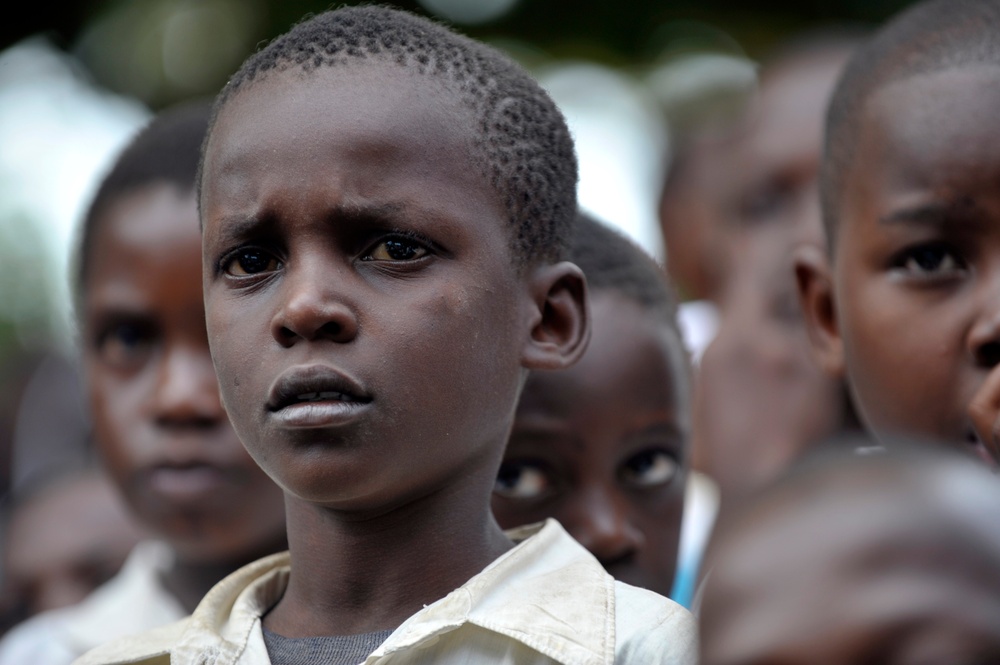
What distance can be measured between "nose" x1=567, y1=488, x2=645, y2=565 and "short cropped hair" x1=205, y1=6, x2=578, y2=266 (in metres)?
0.61

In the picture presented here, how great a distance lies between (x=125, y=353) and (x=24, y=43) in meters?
6.97

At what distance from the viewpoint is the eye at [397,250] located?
206 centimetres

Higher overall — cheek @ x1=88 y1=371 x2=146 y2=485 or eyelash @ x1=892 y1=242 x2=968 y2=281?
eyelash @ x1=892 y1=242 x2=968 y2=281

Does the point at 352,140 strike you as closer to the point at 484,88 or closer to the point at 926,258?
the point at 484,88

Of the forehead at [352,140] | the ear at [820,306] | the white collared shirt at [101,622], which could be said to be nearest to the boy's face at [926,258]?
the ear at [820,306]

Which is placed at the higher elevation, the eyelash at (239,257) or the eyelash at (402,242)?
the eyelash at (402,242)

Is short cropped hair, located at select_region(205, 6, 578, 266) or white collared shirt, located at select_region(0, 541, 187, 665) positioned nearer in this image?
short cropped hair, located at select_region(205, 6, 578, 266)

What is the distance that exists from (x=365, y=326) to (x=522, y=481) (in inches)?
34.7

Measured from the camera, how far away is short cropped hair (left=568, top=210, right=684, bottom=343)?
2932 millimetres

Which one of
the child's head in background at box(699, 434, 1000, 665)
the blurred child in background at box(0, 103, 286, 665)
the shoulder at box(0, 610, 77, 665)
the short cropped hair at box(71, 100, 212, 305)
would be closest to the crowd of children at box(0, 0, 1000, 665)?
the child's head in background at box(699, 434, 1000, 665)

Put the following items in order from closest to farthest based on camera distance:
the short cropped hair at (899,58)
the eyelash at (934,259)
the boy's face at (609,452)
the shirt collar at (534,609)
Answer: the shirt collar at (534,609) → the eyelash at (934,259) → the short cropped hair at (899,58) → the boy's face at (609,452)

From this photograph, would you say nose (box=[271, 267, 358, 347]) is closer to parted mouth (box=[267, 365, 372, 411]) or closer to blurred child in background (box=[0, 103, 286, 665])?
parted mouth (box=[267, 365, 372, 411])

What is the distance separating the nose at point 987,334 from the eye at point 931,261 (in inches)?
4.2

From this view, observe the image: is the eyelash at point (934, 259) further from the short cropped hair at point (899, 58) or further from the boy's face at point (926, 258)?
the short cropped hair at point (899, 58)
